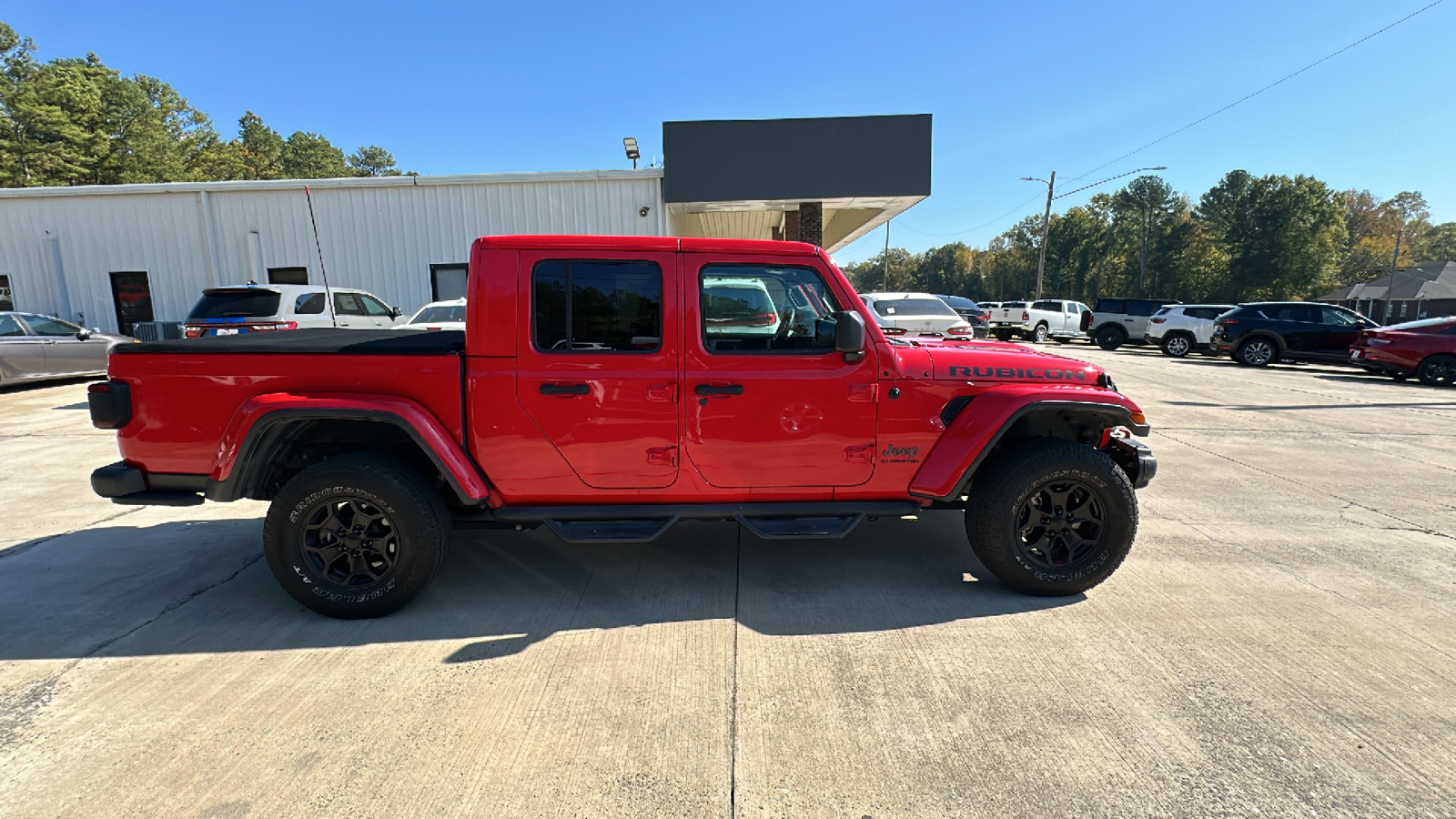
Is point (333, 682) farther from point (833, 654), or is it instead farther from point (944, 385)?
point (944, 385)

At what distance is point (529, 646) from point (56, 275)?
1979 cm

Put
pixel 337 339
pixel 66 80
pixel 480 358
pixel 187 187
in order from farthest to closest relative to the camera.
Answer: pixel 66 80, pixel 187 187, pixel 337 339, pixel 480 358

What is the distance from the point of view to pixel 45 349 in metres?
10.8

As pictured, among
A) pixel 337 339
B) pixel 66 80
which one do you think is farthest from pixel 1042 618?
pixel 66 80

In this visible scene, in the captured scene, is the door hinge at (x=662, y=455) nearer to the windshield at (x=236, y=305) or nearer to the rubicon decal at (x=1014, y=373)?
the rubicon decal at (x=1014, y=373)

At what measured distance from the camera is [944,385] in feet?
10.8

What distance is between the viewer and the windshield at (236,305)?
8.63m

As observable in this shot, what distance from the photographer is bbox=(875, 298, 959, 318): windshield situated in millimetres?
12703

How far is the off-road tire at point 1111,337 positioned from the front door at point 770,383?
2361 centimetres

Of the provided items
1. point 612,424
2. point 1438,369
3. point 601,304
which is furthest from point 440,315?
point 1438,369

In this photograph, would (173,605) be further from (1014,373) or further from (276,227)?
(276,227)

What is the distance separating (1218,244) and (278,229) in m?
76.3

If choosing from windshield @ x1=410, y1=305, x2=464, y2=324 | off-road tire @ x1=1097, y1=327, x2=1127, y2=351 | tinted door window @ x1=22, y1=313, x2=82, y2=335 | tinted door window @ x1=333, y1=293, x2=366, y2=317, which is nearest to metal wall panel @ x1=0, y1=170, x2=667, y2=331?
tinted door window @ x1=22, y1=313, x2=82, y2=335

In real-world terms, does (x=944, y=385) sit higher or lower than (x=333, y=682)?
higher
